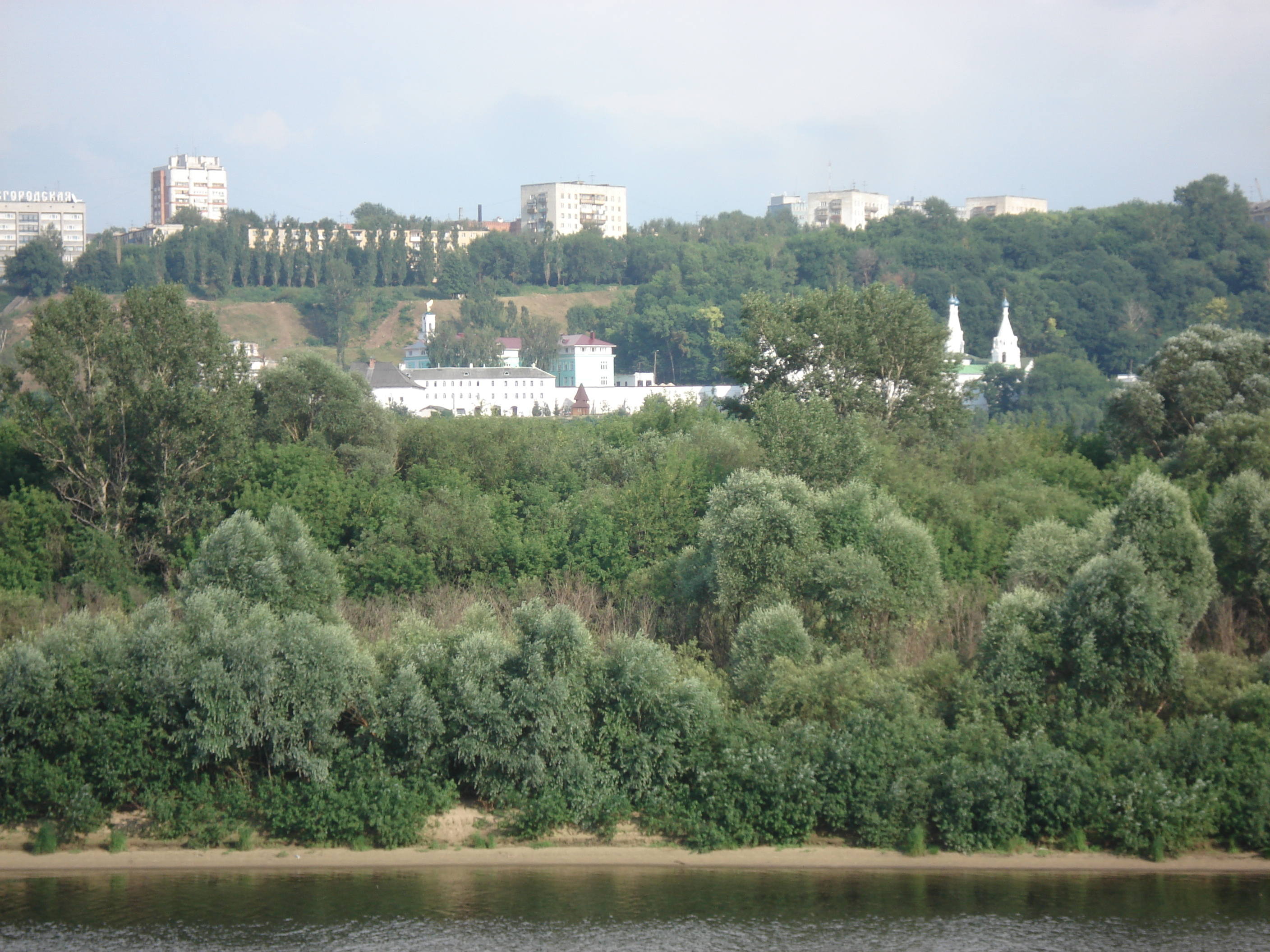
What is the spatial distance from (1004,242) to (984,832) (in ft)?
415

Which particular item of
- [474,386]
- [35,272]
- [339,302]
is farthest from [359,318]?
[35,272]

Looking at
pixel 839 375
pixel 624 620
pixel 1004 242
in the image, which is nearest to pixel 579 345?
pixel 1004 242

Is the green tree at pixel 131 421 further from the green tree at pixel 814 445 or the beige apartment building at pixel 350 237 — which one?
the beige apartment building at pixel 350 237

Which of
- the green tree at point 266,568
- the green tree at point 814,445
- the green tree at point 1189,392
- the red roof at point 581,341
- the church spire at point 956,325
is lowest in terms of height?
the green tree at point 266,568

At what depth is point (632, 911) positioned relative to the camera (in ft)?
48.1

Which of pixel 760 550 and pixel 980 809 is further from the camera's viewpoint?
pixel 760 550

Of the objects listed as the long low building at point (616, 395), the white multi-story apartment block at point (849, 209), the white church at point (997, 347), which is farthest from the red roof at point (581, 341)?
the white multi-story apartment block at point (849, 209)

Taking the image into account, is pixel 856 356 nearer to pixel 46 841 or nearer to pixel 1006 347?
pixel 46 841

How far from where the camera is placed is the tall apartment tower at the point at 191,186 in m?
183

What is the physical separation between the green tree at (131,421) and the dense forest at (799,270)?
283 feet

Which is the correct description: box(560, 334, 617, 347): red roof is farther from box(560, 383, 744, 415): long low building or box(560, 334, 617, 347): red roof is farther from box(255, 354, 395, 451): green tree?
box(255, 354, 395, 451): green tree

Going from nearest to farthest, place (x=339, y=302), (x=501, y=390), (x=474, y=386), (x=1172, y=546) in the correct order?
(x=1172, y=546) → (x=474, y=386) → (x=501, y=390) → (x=339, y=302)

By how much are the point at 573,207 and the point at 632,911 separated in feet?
531

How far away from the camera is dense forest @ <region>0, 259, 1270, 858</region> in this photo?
16.5m
